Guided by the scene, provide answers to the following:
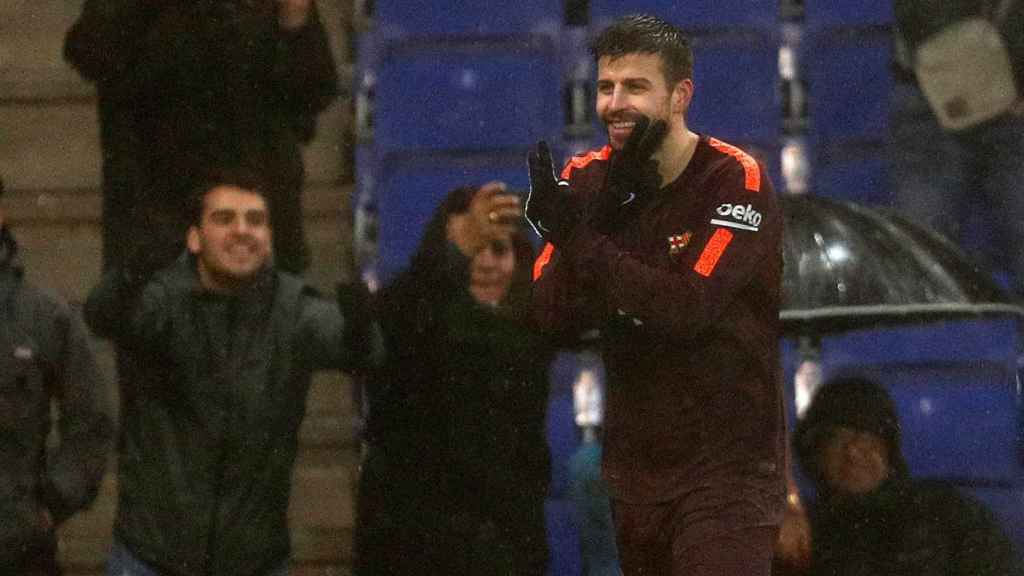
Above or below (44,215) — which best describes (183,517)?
below

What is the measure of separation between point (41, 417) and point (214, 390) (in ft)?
1.40

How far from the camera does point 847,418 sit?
204 inches

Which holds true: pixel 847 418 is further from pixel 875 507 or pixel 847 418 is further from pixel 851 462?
pixel 875 507

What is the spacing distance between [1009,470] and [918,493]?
29 centimetres

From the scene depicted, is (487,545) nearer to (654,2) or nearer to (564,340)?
(564,340)

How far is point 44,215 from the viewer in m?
5.56

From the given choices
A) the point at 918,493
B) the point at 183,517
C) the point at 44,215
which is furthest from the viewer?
the point at 44,215

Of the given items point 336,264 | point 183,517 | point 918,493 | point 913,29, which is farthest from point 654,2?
point 183,517

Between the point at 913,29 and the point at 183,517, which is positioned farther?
the point at 913,29

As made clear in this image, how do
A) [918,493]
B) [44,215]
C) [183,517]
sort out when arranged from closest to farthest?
[183,517], [918,493], [44,215]

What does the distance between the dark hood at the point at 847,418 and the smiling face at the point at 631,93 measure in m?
1.65

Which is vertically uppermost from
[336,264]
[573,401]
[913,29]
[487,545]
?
[913,29]

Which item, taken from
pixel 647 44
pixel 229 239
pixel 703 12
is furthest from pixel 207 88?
pixel 647 44

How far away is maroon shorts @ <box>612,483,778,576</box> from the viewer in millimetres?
3535
